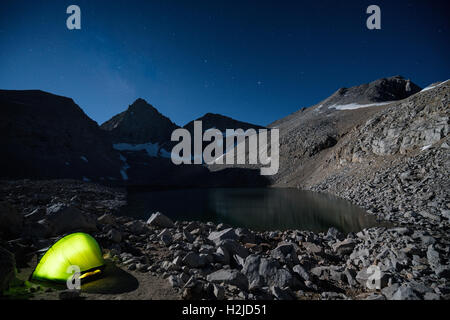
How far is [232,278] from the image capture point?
475cm

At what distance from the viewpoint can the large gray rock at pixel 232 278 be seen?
15.5ft

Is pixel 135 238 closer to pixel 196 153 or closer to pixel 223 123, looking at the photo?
pixel 196 153

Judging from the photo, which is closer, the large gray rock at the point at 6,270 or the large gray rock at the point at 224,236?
the large gray rock at the point at 6,270

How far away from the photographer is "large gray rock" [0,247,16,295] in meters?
4.04

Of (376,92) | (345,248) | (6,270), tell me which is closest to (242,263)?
(345,248)

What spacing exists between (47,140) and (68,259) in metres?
72.3

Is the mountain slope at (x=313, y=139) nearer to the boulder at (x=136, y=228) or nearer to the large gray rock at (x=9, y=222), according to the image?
the boulder at (x=136, y=228)

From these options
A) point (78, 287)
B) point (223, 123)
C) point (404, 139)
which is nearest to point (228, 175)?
point (404, 139)

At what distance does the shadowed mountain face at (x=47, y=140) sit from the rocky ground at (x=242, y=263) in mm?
51324

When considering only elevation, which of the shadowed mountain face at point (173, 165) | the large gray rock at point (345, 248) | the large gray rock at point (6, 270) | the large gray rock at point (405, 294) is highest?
the shadowed mountain face at point (173, 165)

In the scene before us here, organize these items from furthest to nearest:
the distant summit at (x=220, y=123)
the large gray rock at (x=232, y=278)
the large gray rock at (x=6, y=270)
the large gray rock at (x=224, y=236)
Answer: the distant summit at (x=220, y=123) < the large gray rock at (x=224, y=236) < the large gray rock at (x=232, y=278) < the large gray rock at (x=6, y=270)

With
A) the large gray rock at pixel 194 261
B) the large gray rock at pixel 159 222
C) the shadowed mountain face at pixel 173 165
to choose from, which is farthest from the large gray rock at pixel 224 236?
the shadowed mountain face at pixel 173 165

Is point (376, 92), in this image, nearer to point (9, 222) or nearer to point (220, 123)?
point (9, 222)
